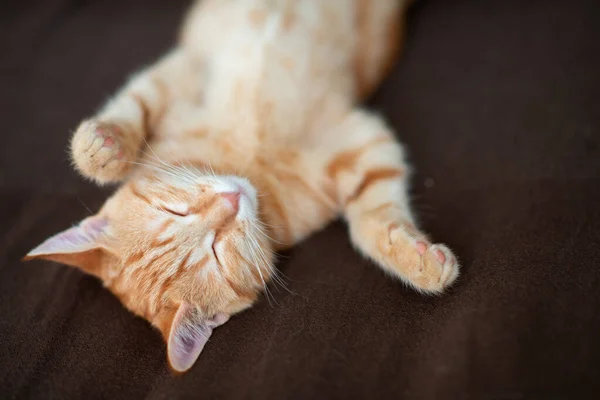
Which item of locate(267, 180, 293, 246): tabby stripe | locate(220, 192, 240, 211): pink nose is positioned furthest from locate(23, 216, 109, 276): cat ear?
locate(267, 180, 293, 246): tabby stripe

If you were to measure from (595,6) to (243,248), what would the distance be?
155cm

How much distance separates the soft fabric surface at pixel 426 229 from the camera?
37.0 inches

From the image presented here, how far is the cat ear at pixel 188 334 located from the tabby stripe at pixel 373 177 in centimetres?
57

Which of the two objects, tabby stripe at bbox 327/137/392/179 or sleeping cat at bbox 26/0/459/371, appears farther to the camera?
tabby stripe at bbox 327/137/392/179

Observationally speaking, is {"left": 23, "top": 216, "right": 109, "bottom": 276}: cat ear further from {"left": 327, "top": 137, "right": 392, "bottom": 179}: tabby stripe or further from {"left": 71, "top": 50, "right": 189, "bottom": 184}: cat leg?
{"left": 327, "top": 137, "right": 392, "bottom": 179}: tabby stripe

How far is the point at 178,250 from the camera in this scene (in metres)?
1.25

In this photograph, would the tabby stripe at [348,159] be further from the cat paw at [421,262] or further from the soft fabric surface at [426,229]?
the cat paw at [421,262]

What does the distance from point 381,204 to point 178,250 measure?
0.63 meters

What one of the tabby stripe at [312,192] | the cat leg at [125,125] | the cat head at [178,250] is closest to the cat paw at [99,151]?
the cat leg at [125,125]

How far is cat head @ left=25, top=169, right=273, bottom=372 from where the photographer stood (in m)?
1.24

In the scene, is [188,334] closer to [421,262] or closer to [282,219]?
[282,219]

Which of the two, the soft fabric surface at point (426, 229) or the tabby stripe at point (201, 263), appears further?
the tabby stripe at point (201, 263)

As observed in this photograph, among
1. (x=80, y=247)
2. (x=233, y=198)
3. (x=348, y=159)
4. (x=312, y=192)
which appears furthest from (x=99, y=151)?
(x=348, y=159)

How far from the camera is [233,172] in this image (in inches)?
57.6
